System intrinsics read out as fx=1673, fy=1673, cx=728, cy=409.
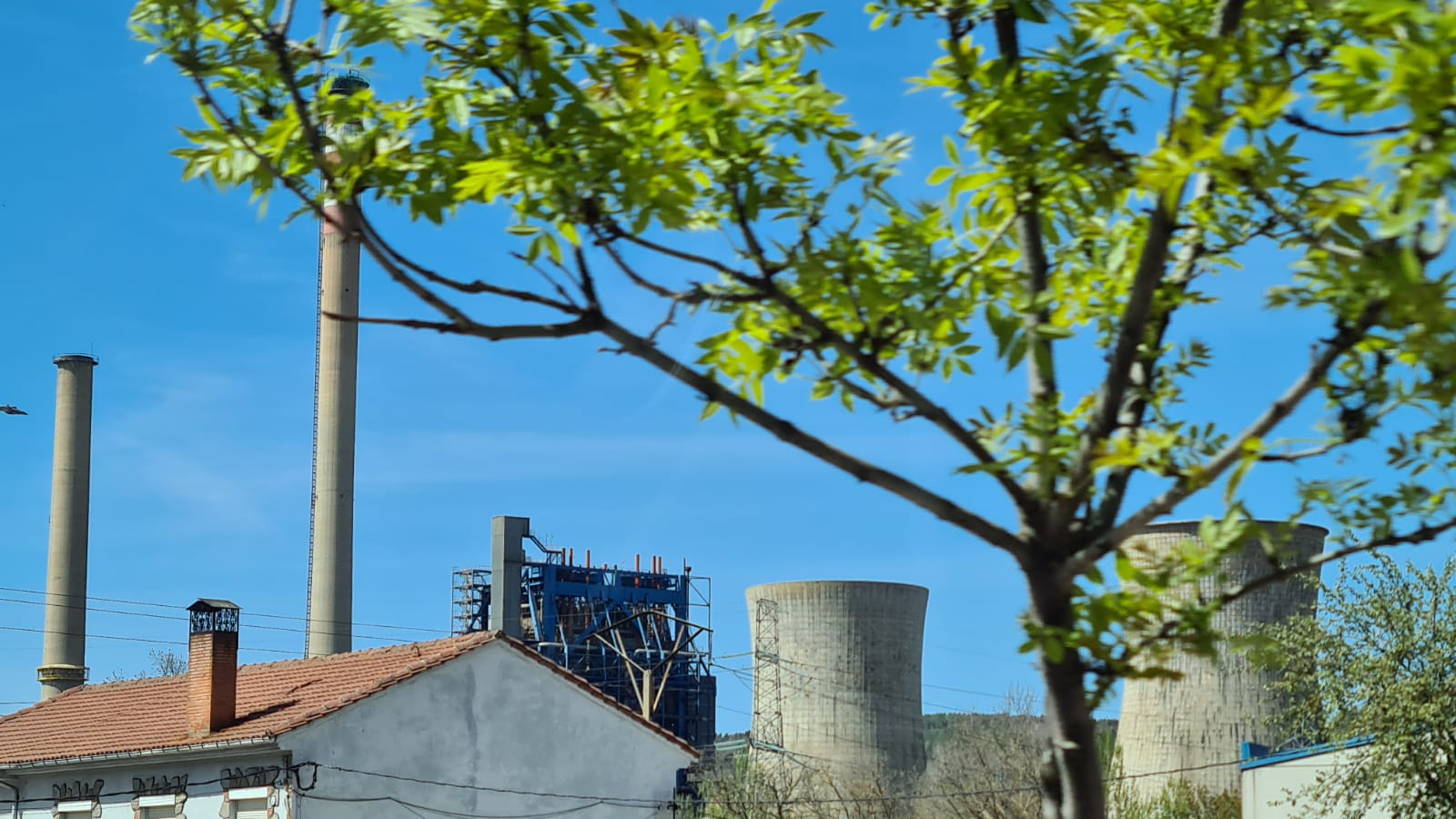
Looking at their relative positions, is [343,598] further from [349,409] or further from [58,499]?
[58,499]

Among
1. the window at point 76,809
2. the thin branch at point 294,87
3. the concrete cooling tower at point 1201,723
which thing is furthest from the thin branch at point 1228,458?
the concrete cooling tower at point 1201,723

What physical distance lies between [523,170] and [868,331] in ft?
2.83

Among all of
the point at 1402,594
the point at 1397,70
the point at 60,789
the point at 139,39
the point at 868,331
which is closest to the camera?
the point at 1397,70

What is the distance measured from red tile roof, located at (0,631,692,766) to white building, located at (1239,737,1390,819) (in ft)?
30.6

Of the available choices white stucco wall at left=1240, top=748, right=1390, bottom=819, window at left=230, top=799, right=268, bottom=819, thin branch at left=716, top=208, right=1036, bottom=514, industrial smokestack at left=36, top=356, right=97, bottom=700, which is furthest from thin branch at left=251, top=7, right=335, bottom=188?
industrial smokestack at left=36, top=356, right=97, bottom=700

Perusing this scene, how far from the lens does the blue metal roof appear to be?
2286 cm

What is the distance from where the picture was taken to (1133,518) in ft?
12.3

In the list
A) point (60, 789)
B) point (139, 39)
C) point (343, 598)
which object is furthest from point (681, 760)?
point (139, 39)

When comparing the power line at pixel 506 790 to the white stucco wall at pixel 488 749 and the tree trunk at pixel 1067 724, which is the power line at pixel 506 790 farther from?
the tree trunk at pixel 1067 724

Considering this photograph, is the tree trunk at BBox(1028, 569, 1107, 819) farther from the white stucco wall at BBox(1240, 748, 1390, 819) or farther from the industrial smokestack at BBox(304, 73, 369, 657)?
the industrial smokestack at BBox(304, 73, 369, 657)

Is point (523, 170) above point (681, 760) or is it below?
above

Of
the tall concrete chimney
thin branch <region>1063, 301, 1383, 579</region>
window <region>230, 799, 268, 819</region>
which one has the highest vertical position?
the tall concrete chimney

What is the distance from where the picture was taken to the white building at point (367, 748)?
23.8 m

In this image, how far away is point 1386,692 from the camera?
21875mm
